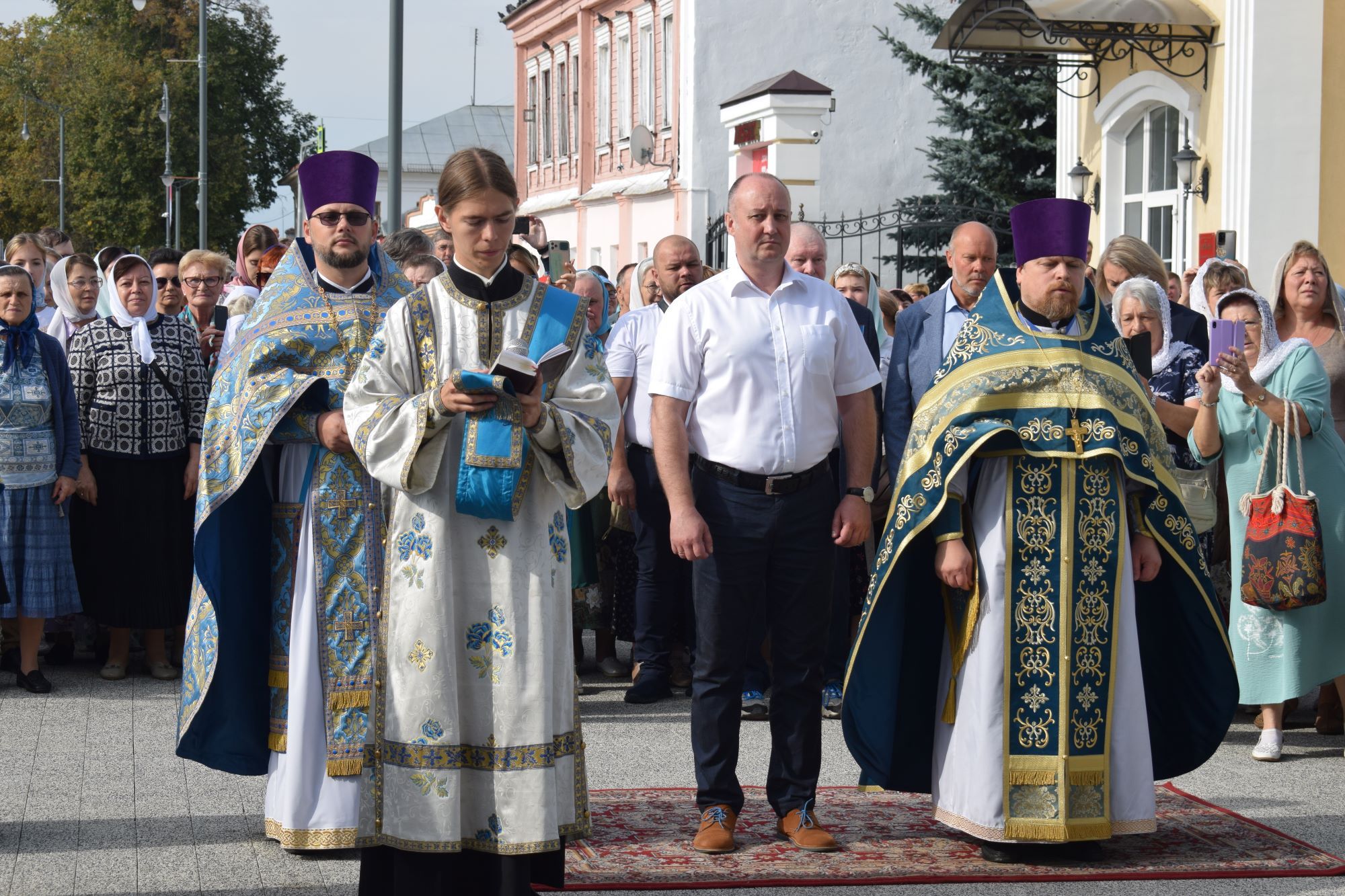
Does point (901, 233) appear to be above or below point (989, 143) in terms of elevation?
below

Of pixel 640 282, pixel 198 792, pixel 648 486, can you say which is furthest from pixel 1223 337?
pixel 198 792

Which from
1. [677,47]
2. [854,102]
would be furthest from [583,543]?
[677,47]

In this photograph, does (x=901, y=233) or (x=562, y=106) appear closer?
(x=901, y=233)

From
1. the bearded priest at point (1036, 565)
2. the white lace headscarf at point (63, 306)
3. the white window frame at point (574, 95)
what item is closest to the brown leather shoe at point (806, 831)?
the bearded priest at point (1036, 565)

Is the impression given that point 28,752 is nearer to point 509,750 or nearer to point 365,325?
point 365,325

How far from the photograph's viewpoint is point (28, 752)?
7727 millimetres

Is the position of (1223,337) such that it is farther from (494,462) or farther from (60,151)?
(60,151)

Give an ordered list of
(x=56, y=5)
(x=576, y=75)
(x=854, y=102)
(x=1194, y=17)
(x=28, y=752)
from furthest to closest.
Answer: (x=56, y=5), (x=576, y=75), (x=854, y=102), (x=1194, y=17), (x=28, y=752)

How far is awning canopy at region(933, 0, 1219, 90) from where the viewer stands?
55.5 feet

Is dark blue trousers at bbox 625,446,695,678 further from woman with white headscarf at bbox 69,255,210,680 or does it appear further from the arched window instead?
the arched window

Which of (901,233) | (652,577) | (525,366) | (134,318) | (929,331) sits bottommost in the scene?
(652,577)

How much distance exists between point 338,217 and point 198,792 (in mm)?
2402

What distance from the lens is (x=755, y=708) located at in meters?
8.72

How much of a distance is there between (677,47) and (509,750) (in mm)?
27754
